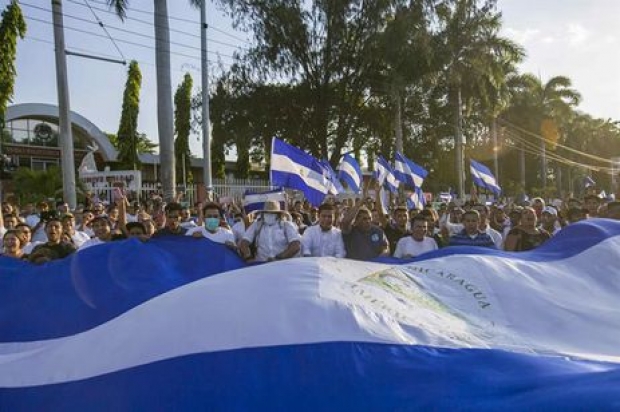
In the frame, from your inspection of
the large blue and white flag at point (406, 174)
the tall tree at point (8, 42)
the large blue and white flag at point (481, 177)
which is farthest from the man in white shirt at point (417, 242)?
the tall tree at point (8, 42)

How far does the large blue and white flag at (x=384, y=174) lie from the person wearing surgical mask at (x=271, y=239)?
22.4ft

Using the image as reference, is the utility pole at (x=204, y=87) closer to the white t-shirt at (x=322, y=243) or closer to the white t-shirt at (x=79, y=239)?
the white t-shirt at (x=79, y=239)

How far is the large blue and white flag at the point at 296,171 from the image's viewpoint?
1016cm

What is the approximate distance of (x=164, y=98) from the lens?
611 inches

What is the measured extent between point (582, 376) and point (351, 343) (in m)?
0.88

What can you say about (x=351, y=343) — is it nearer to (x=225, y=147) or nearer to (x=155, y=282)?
(x=155, y=282)

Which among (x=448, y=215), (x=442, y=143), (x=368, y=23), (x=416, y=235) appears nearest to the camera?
(x=416, y=235)

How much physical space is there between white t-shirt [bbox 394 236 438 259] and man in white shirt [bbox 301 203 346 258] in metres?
0.69

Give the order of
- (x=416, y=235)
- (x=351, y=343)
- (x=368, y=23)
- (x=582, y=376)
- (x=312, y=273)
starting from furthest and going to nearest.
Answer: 1. (x=368, y=23)
2. (x=416, y=235)
3. (x=312, y=273)
4. (x=351, y=343)
5. (x=582, y=376)

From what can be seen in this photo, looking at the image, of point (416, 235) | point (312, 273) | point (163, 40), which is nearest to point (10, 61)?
point (163, 40)

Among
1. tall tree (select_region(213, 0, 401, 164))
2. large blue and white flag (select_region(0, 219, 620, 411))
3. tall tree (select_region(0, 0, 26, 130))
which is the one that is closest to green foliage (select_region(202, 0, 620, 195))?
tall tree (select_region(213, 0, 401, 164))

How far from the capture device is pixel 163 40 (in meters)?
15.3

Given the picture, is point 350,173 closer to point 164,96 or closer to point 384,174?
point 384,174

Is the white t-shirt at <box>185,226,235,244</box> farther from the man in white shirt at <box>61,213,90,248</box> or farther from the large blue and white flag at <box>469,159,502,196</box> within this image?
the large blue and white flag at <box>469,159,502,196</box>
